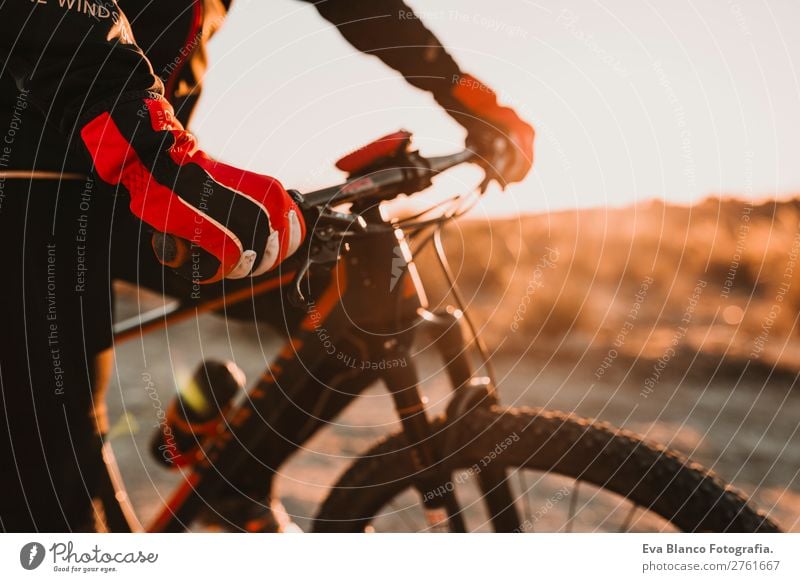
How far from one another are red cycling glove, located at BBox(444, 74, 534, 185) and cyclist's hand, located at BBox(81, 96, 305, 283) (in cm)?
28

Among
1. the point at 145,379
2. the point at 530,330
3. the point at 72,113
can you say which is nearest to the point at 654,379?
the point at 530,330

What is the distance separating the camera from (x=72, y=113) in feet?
2.36

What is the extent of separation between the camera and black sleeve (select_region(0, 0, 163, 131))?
708 millimetres

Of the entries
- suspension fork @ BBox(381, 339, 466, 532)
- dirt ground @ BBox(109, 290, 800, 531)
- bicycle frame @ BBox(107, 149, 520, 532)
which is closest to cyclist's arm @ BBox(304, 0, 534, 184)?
bicycle frame @ BBox(107, 149, 520, 532)

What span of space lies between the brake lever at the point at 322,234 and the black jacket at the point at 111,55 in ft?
0.68

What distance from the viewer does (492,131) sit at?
87cm

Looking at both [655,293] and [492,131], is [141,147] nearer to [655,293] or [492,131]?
[492,131]

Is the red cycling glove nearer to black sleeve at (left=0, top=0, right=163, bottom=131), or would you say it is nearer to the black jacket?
the black jacket

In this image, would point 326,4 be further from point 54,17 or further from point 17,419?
point 17,419

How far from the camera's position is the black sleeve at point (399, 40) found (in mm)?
871

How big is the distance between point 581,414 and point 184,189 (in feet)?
6.45

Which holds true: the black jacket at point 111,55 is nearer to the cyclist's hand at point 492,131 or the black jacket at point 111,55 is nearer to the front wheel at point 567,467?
the cyclist's hand at point 492,131

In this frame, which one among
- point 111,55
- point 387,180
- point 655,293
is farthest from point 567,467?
point 655,293

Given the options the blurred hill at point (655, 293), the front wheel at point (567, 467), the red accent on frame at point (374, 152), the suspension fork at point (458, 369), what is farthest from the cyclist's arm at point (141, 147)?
the blurred hill at point (655, 293)
